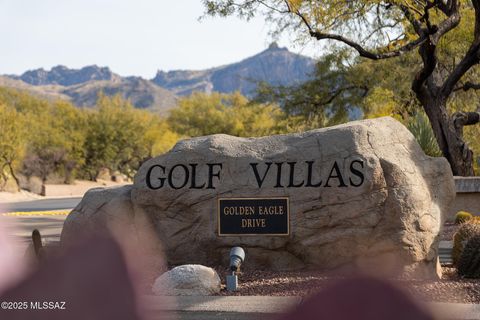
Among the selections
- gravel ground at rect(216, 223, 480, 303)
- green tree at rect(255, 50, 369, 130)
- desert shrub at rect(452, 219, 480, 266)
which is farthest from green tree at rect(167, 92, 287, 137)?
gravel ground at rect(216, 223, 480, 303)

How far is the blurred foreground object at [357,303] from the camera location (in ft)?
1.70

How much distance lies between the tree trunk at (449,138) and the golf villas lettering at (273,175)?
10.8 metres

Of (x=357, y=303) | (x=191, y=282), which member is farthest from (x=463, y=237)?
(x=357, y=303)

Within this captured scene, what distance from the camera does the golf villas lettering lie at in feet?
31.5

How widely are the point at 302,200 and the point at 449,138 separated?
11.0 meters

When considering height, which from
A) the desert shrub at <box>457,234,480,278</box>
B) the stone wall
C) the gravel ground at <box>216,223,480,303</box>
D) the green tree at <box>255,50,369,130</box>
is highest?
the green tree at <box>255,50,369,130</box>

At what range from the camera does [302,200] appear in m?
9.80

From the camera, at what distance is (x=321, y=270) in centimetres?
969

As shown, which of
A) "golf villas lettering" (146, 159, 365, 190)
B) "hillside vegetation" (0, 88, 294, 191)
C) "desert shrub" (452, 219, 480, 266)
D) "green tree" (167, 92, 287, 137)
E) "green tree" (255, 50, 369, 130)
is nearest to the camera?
"golf villas lettering" (146, 159, 365, 190)

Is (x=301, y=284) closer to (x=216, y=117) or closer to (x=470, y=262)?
(x=470, y=262)

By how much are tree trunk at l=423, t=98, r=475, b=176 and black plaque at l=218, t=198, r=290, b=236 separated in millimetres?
11041

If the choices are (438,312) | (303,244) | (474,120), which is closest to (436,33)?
(474,120)

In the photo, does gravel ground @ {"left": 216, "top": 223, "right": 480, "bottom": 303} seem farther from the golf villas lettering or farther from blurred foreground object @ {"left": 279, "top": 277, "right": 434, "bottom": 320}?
blurred foreground object @ {"left": 279, "top": 277, "right": 434, "bottom": 320}

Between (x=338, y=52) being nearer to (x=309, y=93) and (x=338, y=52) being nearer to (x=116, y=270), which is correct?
(x=309, y=93)
